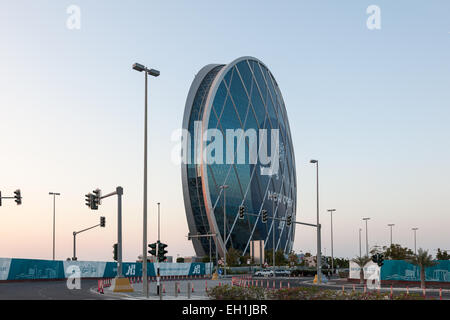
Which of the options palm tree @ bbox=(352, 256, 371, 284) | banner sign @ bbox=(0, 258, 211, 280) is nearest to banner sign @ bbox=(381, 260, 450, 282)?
palm tree @ bbox=(352, 256, 371, 284)

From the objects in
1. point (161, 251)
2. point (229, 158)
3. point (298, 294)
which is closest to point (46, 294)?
point (161, 251)

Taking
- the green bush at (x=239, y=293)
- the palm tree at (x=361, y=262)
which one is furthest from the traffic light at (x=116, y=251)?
the palm tree at (x=361, y=262)

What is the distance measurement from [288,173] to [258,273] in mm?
94106

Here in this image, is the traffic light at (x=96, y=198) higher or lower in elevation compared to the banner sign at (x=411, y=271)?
higher

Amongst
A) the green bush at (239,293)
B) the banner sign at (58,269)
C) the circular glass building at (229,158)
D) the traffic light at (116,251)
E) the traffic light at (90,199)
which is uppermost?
the circular glass building at (229,158)

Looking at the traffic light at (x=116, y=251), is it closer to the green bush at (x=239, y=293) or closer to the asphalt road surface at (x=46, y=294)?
the asphalt road surface at (x=46, y=294)

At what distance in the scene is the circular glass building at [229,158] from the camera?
122 meters

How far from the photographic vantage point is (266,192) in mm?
149250

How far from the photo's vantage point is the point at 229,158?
128 m

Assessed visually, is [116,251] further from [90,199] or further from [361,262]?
[361,262]

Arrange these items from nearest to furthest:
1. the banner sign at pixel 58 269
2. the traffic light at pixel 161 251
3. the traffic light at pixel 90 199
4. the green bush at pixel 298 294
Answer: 1. the green bush at pixel 298 294
2. the traffic light at pixel 161 251
3. the traffic light at pixel 90 199
4. the banner sign at pixel 58 269
